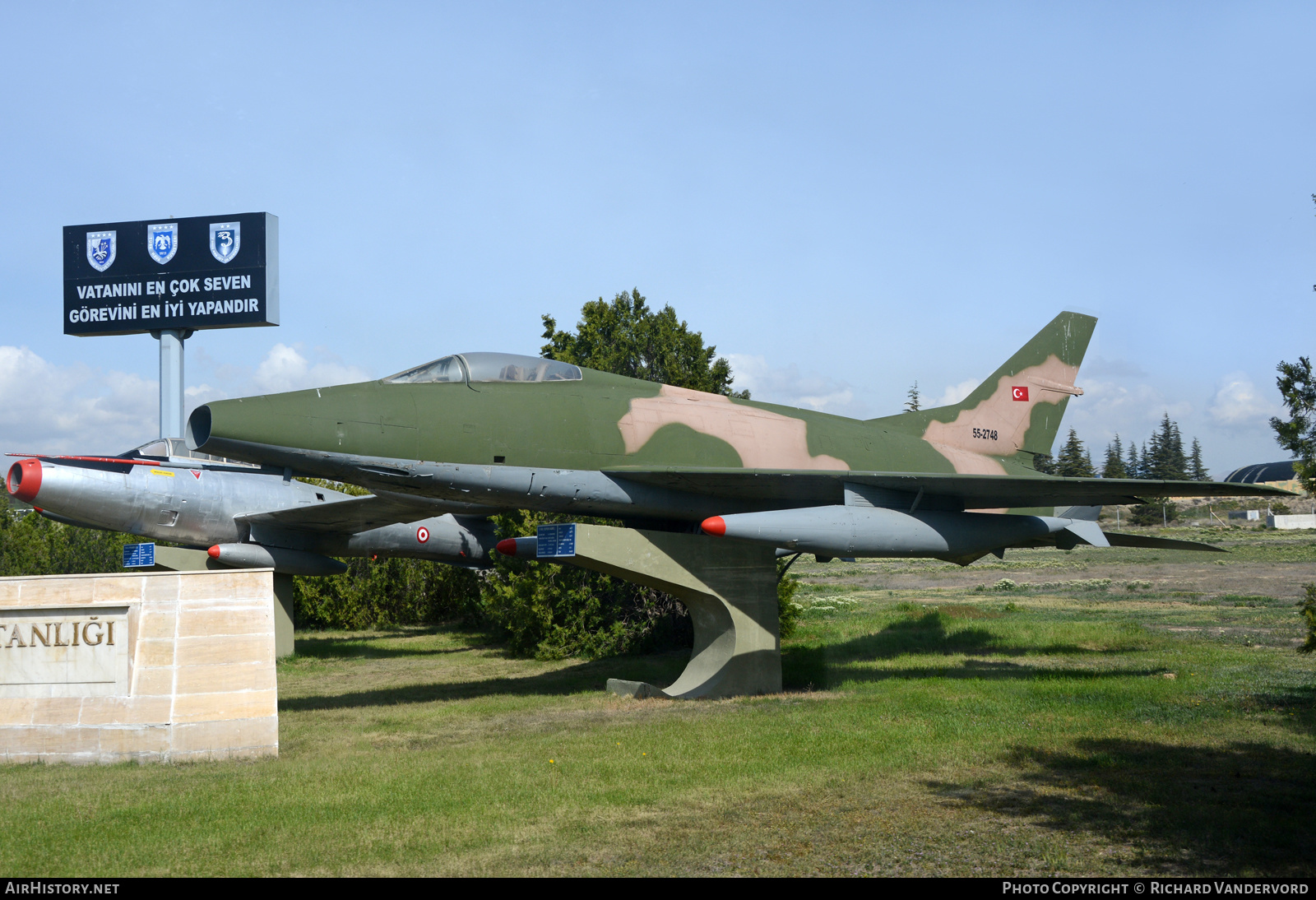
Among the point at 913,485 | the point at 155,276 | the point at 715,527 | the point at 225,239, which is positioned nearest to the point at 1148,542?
the point at 913,485

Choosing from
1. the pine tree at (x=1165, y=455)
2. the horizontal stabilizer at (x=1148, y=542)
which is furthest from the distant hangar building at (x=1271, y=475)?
the horizontal stabilizer at (x=1148, y=542)

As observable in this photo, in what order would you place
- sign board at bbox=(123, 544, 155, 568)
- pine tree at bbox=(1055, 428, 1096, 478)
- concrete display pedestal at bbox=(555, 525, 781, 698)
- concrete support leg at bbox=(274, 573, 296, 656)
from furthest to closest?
pine tree at bbox=(1055, 428, 1096, 478), concrete support leg at bbox=(274, 573, 296, 656), sign board at bbox=(123, 544, 155, 568), concrete display pedestal at bbox=(555, 525, 781, 698)

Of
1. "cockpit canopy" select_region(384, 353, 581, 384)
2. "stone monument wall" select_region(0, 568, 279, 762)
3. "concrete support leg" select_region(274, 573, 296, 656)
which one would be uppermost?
"cockpit canopy" select_region(384, 353, 581, 384)

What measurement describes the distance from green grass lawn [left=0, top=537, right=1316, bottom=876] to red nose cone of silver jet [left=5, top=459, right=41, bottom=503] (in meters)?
6.31

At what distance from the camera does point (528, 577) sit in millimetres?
19750

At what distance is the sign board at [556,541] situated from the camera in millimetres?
11172

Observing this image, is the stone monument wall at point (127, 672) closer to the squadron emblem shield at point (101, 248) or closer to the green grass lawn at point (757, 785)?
the green grass lawn at point (757, 785)

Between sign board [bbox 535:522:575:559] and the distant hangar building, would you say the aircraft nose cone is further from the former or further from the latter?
the distant hangar building

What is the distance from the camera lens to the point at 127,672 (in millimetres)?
8711

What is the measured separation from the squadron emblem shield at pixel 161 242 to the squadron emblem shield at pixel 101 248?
0.98 metres

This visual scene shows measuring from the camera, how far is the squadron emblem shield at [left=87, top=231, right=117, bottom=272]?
998 inches

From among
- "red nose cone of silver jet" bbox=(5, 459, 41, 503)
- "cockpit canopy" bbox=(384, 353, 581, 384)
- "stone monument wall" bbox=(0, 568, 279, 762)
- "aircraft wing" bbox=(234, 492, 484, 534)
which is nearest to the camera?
"stone monument wall" bbox=(0, 568, 279, 762)

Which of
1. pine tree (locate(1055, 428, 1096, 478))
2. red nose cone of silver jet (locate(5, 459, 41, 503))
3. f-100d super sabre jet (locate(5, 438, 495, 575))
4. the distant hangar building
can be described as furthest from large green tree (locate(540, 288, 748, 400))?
the distant hangar building

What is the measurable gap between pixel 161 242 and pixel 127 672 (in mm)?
20314
